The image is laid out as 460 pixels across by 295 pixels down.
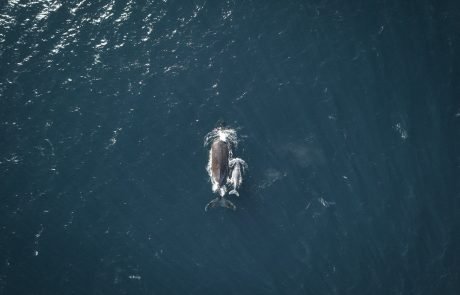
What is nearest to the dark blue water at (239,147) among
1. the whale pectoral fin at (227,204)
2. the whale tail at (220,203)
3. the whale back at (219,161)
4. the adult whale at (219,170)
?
the whale tail at (220,203)

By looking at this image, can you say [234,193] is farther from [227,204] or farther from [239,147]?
[239,147]

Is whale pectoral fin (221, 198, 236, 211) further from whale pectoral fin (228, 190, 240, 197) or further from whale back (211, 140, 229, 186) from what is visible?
whale back (211, 140, 229, 186)

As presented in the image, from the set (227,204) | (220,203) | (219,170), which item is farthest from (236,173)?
(220,203)

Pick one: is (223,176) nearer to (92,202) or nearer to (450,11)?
(92,202)

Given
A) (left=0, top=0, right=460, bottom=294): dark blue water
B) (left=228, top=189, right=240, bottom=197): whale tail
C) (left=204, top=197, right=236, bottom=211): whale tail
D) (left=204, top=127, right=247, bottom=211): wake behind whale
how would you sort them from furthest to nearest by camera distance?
(left=204, top=127, right=247, bottom=211): wake behind whale, (left=204, top=197, right=236, bottom=211): whale tail, (left=228, top=189, right=240, bottom=197): whale tail, (left=0, top=0, right=460, bottom=294): dark blue water

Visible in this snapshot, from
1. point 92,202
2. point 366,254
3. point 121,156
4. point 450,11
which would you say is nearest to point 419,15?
point 450,11

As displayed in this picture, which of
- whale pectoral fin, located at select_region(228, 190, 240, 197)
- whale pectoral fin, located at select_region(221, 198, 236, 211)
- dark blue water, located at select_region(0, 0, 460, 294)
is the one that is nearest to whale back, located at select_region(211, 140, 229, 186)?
whale pectoral fin, located at select_region(228, 190, 240, 197)

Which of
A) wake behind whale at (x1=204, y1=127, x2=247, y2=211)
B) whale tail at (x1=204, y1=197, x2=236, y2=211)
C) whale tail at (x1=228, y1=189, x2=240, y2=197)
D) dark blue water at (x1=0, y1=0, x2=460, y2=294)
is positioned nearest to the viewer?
dark blue water at (x1=0, y1=0, x2=460, y2=294)
